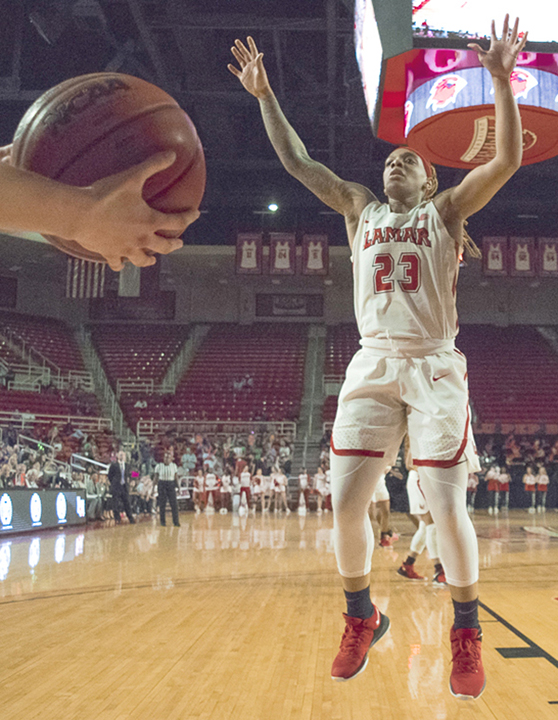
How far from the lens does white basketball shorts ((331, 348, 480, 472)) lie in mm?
2748

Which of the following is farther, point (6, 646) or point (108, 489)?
point (108, 489)

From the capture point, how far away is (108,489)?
48.0ft

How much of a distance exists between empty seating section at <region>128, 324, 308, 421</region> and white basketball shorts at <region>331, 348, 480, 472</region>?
18.0 m

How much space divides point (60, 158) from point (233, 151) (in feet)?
57.4

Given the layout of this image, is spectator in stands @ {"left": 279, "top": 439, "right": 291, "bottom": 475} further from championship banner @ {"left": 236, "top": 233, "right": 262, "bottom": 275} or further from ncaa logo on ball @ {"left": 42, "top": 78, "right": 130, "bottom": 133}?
ncaa logo on ball @ {"left": 42, "top": 78, "right": 130, "bottom": 133}

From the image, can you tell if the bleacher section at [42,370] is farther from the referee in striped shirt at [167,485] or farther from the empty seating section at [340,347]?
the empty seating section at [340,347]

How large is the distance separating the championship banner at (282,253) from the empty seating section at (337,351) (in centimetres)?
406

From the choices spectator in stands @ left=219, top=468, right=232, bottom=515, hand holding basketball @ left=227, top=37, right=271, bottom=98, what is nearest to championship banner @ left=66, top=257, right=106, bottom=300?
spectator in stands @ left=219, top=468, right=232, bottom=515

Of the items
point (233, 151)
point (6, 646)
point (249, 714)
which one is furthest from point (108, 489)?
point (249, 714)

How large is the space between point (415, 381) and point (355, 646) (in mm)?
Result: 1159

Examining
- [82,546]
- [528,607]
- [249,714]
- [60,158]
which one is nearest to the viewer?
[60,158]

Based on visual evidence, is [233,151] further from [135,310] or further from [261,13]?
[135,310]

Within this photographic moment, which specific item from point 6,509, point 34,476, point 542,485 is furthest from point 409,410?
point 542,485

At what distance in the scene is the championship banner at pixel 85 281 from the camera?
20.4 m
